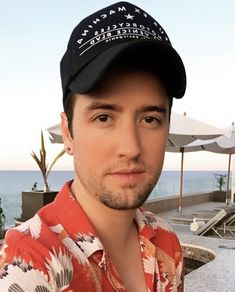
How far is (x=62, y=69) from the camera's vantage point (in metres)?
1.29

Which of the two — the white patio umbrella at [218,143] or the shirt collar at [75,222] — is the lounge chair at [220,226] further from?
the shirt collar at [75,222]

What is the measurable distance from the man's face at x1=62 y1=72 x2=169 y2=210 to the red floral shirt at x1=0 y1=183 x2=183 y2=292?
4.7 inches

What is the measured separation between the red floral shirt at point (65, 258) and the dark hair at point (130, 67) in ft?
0.94

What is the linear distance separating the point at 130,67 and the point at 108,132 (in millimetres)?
229

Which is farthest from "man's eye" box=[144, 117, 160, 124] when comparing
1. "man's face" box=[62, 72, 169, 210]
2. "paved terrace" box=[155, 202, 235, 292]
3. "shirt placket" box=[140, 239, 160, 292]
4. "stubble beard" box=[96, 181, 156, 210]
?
"paved terrace" box=[155, 202, 235, 292]

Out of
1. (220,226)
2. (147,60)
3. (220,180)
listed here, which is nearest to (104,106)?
(147,60)

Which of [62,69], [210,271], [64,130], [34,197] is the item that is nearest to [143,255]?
[64,130]

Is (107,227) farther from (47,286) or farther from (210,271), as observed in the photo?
(210,271)

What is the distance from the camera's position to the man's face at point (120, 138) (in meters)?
1.18

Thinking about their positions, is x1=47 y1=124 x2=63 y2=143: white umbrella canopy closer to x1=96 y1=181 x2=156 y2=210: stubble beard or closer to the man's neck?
the man's neck

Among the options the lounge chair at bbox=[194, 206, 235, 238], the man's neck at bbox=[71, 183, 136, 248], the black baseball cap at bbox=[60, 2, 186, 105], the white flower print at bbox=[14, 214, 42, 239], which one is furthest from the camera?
the lounge chair at bbox=[194, 206, 235, 238]

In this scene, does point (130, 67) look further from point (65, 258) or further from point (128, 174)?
point (65, 258)

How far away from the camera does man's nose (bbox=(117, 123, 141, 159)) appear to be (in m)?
1.17

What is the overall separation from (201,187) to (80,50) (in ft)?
67.8
